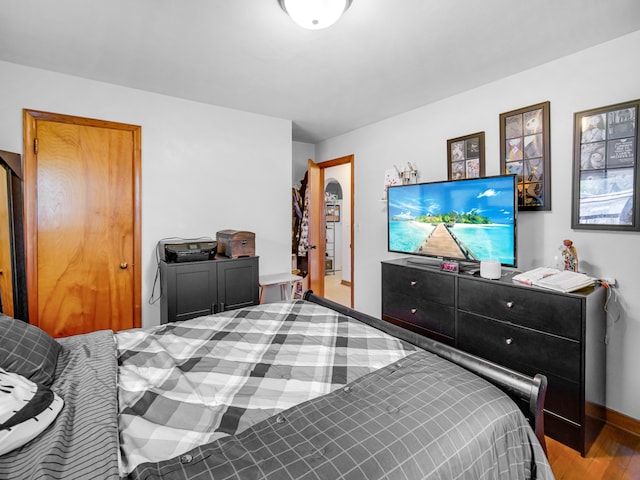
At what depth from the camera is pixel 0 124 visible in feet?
7.80

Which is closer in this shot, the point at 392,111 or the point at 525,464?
the point at 525,464

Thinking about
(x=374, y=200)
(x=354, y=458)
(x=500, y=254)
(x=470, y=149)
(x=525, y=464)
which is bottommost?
(x=525, y=464)

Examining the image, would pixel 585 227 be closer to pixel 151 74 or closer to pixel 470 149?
pixel 470 149

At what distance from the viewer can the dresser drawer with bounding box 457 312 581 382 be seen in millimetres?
1830

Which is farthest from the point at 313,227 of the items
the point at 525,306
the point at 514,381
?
the point at 514,381

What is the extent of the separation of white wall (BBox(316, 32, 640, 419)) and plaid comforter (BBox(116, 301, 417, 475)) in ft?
5.19

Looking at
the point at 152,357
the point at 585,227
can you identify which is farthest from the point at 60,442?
the point at 585,227

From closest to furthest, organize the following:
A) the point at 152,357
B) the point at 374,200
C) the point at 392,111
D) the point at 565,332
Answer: the point at 152,357, the point at 565,332, the point at 392,111, the point at 374,200

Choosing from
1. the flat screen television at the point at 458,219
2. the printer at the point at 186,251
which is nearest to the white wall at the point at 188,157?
the printer at the point at 186,251

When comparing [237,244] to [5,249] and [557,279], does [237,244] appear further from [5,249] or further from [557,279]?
[557,279]

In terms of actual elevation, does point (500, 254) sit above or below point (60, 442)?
above

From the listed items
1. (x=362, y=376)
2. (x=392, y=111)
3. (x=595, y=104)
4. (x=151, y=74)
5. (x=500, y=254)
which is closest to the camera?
(x=362, y=376)

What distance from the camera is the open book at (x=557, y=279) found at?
6.20 feet

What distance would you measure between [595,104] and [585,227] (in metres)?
0.82
